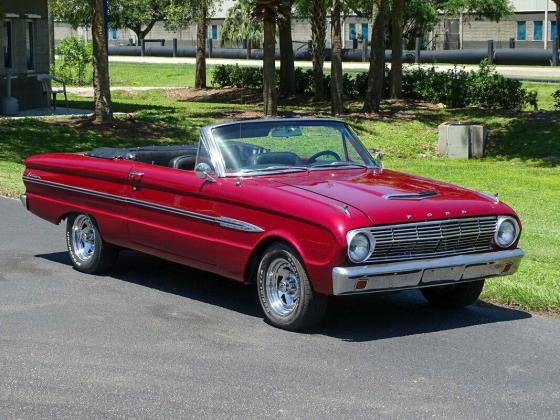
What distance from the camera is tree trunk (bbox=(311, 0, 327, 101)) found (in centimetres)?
2978

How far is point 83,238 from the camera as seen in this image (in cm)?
998

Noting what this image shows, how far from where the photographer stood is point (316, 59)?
31828 mm

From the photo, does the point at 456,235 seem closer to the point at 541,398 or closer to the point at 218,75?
the point at 541,398

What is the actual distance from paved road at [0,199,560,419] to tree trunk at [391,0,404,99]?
22.4 m

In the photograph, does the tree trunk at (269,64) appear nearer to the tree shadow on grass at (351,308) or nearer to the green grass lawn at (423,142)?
the green grass lawn at (423,142)

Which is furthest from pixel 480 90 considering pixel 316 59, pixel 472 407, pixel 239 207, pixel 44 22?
pixel 472 407

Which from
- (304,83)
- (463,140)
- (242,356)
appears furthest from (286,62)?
(242,356)

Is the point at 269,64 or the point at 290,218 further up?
the point at 269,64

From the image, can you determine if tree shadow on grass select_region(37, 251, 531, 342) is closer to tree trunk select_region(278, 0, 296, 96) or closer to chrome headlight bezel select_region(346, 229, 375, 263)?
chrome headlight bezel select_region(346, 229, 375, 263)

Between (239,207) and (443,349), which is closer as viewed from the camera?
(443,349)

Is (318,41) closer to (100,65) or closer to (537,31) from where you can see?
(100,65)

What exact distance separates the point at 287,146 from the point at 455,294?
1.78 metres

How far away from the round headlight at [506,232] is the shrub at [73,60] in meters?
34.7

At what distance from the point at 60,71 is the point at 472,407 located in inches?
1478
